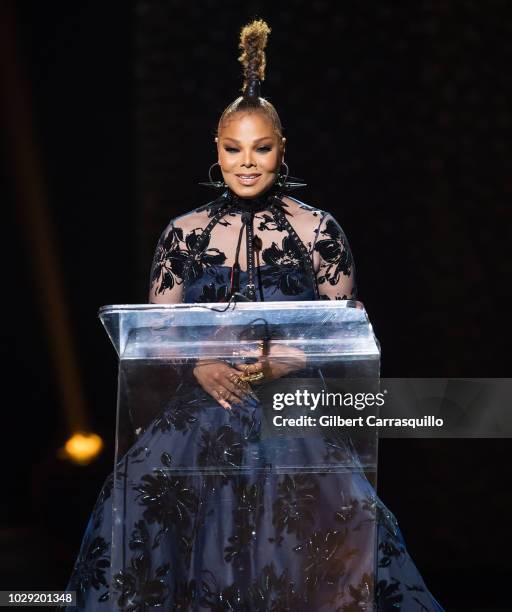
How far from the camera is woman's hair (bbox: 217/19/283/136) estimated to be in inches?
93.4

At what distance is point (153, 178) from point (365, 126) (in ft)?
2.23

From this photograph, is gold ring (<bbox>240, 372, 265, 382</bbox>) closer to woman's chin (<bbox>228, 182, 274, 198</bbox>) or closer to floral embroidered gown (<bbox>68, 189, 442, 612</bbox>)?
floral embroidered gown (<bbox>68, 189, 442, 612</bbox>)

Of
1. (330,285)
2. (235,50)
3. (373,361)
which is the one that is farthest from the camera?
(235,50)

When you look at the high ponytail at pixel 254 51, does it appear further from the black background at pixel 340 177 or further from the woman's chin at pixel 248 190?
the black background at pixel 340 177

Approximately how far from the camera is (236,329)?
6.00 feet

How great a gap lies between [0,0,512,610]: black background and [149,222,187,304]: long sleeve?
102 cm

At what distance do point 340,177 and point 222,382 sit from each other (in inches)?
64.4

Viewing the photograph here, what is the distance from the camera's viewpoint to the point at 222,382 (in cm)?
187

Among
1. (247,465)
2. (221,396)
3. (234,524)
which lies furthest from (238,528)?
(221,396)

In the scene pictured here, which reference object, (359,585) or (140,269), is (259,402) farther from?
(140,269)

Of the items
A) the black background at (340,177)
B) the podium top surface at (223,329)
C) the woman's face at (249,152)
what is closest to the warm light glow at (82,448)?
the black background at (340,177)

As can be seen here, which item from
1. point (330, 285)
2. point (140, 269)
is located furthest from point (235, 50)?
point (330, 285)

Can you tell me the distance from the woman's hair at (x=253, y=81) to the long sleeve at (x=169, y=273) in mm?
277

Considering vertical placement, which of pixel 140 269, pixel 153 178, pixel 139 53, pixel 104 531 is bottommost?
pixel 104 531
